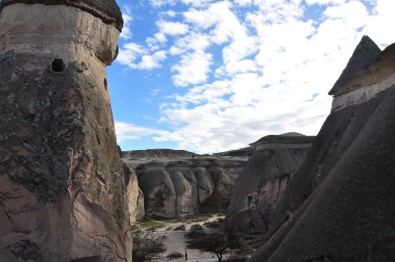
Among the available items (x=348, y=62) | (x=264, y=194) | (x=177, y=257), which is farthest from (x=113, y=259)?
(x=264, y=194)

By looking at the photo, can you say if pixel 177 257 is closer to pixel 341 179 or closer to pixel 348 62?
pixel 348 62

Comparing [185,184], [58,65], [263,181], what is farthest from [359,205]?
[185,184]

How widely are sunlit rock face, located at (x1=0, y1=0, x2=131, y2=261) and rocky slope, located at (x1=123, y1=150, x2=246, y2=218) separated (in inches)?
808

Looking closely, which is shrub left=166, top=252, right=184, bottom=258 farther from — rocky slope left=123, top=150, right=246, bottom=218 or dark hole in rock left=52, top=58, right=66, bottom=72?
rocky slope left=123, top=150, right=246, bottom=218

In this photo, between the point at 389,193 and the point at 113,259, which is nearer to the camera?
the point at 389,193

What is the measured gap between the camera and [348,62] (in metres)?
7.46

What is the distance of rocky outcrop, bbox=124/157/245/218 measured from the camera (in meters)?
25.0

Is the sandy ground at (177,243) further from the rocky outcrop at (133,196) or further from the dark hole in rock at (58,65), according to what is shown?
the dark hole in rock at (58,65)

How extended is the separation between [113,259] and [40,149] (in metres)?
1.34

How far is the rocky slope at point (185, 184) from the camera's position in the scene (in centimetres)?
2505

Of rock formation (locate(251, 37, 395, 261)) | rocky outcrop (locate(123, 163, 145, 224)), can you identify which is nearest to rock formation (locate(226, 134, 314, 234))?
rocky outcrop (locate(123, 163, 145, 224))

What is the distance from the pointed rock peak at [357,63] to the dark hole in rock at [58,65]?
4.63 m

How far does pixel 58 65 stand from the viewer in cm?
458

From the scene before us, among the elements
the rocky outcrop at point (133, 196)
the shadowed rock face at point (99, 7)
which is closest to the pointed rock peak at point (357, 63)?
the shadowed rock face at point (99, 7)
